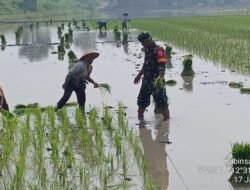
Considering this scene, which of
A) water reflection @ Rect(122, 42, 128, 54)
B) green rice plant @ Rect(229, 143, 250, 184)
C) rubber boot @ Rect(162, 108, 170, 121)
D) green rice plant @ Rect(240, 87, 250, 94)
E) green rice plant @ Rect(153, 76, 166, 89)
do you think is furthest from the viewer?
water reflection @ Rect(122, 42, 128, 54)

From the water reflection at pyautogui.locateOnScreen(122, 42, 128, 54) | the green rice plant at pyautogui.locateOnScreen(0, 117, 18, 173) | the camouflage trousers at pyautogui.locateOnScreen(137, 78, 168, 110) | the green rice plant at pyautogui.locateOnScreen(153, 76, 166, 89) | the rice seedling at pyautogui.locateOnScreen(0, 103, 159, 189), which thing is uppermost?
the green rice plant at pyautogui.locateOnScreen(153, 76, 166, 89)

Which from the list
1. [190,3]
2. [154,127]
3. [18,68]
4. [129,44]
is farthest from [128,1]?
[154,127]

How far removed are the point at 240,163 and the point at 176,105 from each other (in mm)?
4385

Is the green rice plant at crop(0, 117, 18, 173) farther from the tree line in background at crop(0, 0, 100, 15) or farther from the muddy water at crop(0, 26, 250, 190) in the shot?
the tree line in background at crop(0, 0, 100, 15)

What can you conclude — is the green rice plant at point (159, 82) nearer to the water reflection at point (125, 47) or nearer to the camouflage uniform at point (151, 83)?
the camouflage uniform at point (151, 83)

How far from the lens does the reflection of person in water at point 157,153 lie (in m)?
5.72

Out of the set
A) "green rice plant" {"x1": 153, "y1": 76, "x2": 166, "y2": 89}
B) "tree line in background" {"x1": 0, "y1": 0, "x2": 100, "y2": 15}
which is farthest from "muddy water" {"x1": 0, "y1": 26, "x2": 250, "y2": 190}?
"tree line in background" {"x1": 0, "y1": 0, "x2": 100, "y2": 15}

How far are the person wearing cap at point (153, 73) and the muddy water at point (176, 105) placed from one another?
28 cm

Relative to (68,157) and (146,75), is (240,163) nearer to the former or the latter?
(68,157)

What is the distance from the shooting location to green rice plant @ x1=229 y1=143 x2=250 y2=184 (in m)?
5.29

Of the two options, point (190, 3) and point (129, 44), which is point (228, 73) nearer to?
point (129, 44)

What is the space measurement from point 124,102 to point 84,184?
482 cm

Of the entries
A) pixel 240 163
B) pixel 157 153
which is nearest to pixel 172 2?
pixel 157 153

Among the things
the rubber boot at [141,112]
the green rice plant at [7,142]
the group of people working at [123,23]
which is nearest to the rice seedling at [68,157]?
the green rice plant at [7,142]
